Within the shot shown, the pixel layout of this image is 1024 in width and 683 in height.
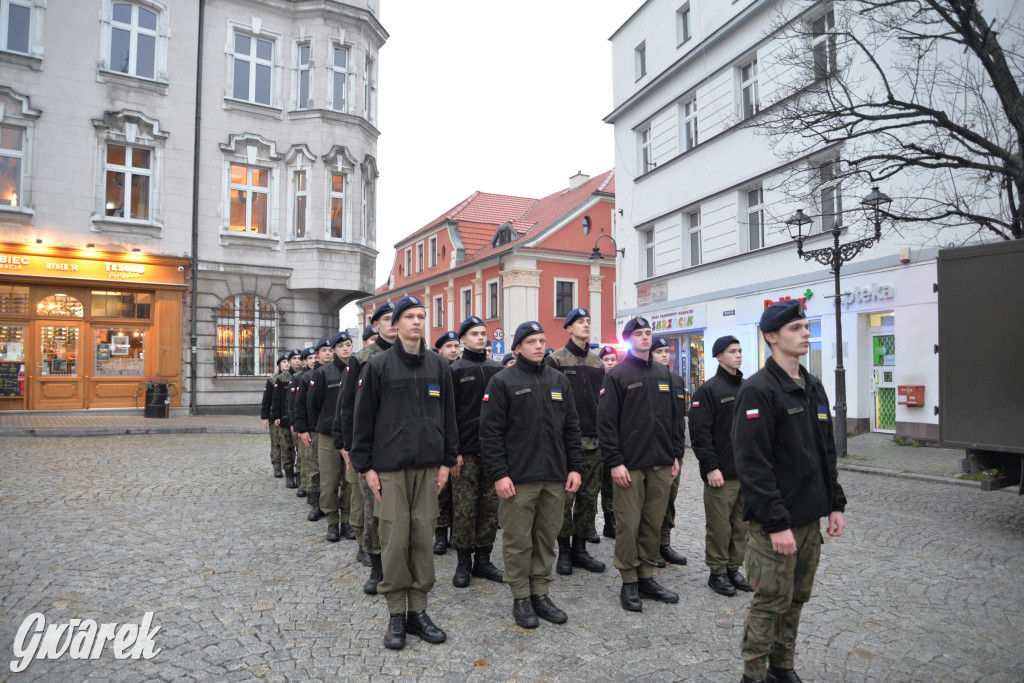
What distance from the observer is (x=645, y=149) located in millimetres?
23719

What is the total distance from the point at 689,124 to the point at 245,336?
16.2 meters

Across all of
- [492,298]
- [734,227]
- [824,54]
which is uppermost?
[824,54]

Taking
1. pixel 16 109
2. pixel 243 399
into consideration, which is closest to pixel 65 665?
pixel 243 399

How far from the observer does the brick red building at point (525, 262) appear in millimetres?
36719

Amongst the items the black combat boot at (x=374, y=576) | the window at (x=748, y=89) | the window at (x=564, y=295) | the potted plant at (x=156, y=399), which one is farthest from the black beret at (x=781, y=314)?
the window at (x=564, y=295)

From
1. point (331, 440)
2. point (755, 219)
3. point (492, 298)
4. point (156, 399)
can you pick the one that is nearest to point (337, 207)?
point (156, 399)

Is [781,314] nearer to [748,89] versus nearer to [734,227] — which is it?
[734,227]

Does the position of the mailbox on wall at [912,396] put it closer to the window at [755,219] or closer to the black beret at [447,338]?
the window at [755,219]

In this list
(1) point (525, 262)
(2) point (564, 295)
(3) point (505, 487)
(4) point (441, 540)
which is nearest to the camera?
(3) point (505, 487)

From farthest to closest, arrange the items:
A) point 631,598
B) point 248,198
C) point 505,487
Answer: point 248,198 → point 631,598 → point 505,487

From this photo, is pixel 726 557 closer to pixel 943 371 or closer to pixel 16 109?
pixel 943 371

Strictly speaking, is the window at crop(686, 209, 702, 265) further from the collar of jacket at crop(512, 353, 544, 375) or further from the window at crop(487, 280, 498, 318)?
the window at crop(487, 280, 498, 318)

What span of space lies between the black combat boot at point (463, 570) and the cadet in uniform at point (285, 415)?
5117mm

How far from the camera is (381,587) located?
4.30 m
